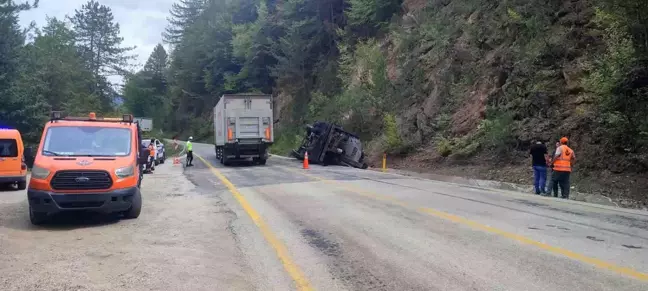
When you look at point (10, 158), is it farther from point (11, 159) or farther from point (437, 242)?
point (437, 242)

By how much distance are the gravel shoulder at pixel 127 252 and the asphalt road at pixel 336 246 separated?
20 mm

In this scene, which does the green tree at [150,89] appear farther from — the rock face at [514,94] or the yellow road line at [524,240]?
the yellow road line at [524,240]

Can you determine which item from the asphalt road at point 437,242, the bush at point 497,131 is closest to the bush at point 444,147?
the bush at point 497,131

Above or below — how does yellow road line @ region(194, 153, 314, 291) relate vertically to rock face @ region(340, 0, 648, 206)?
below

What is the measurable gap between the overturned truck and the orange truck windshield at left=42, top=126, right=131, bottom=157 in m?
16.5

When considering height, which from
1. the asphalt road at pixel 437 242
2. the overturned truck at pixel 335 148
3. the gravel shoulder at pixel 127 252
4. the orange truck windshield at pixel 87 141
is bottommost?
the gravel shoulder at pixel 127 252

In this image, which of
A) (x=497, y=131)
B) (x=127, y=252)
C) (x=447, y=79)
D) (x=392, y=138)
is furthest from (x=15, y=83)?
(x=127, y=252)

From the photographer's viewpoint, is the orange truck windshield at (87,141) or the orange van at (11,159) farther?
the orange van at (11,159)

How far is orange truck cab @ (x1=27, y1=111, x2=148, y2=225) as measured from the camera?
30.9 ft

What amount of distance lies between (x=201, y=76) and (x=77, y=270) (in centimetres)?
7534

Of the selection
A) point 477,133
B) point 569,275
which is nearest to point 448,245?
point 569,275

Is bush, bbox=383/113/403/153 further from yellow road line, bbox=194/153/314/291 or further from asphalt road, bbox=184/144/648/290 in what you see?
yellow road line, bbox=194/153/314/291

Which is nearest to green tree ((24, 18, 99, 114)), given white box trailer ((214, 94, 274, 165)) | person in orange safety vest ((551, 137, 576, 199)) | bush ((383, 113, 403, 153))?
white box trailer ((214, 94, 274, 165))

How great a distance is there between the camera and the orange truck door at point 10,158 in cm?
1798
